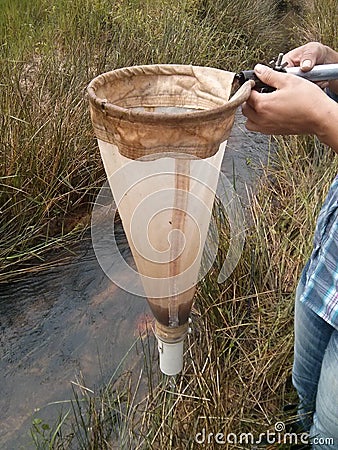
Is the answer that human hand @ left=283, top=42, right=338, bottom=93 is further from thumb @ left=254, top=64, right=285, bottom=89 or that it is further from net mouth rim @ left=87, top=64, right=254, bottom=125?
net mouth rim @ left=87, top=64, right=254, bottom=125

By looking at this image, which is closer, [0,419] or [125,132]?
[125,132]

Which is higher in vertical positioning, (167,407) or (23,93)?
(23,93)

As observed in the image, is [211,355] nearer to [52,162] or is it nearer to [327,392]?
[327,392]

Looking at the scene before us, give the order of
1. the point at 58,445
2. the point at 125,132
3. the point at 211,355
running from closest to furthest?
the point at 125,132
the point at 58,445
the point at 211,355

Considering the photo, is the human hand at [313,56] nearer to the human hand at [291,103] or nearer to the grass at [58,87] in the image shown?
the human hand at [291,103]

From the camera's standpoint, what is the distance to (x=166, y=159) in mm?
979

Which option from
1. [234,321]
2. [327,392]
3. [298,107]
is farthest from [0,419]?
[298,107]

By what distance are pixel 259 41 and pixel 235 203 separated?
3592mm

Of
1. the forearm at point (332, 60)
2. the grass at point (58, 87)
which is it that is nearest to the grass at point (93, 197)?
the grass at point (58, 87)

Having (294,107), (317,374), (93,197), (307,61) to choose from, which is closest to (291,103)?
(294,107)

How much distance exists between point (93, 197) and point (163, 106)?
167 cm

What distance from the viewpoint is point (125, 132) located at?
94 centimetres

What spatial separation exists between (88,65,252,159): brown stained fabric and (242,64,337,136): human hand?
0.05 meters

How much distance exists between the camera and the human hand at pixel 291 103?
1.03 m
